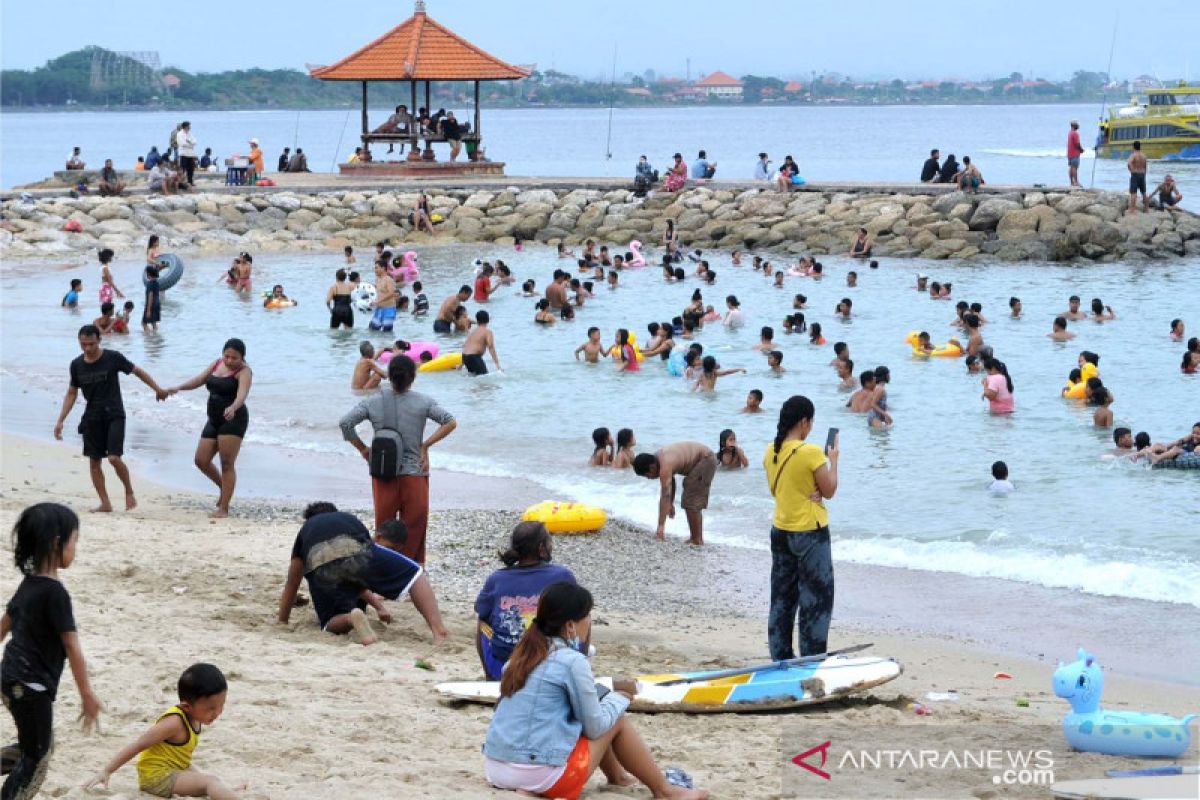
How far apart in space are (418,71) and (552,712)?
38.1m

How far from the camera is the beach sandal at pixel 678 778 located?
6.08 m

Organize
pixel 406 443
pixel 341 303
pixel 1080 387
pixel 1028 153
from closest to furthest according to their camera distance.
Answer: pixel 406 443
pixel 1080 387
pixel 341 303
pixel 1028 153

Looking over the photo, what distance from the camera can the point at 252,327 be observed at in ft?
88.6

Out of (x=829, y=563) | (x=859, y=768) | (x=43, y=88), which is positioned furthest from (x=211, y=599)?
(x=43, y=88)

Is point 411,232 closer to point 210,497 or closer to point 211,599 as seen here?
point 210,497

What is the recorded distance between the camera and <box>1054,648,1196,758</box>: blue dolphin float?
6805 millimetres

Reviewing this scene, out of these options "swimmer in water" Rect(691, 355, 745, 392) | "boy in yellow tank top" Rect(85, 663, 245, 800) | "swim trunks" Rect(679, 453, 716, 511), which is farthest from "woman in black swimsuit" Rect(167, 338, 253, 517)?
"swimmer in water" Rect(691, 355, 745, 392)

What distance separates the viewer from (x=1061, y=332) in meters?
25.2

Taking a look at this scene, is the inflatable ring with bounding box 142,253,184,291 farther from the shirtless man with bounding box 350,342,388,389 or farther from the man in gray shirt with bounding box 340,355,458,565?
the man in gray shirt with bounding box 340,355,458,565

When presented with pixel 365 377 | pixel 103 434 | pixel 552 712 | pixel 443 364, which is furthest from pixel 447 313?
pixel 552 712

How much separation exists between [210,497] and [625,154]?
97.3 metres

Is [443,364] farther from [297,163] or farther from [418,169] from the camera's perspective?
[297,163]

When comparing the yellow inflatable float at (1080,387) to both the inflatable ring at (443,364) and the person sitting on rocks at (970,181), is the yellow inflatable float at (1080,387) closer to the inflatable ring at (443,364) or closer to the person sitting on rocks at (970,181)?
the inflatable ring at (443,364)

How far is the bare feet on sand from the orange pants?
38.9 inches
